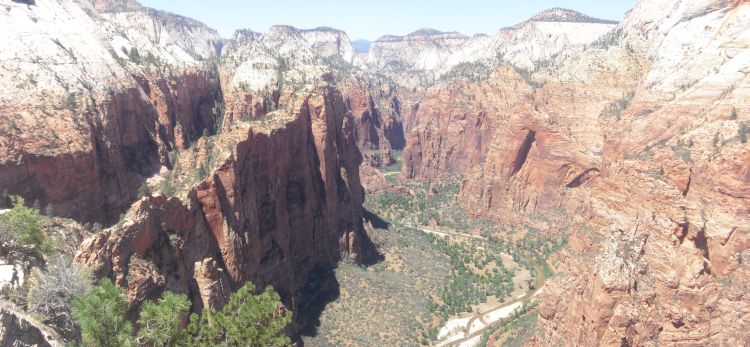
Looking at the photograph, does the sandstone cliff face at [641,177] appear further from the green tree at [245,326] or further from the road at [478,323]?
the green tree at [245,326]

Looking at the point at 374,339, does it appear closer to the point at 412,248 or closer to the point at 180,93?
the point at 412,248

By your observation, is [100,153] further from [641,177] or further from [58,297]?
[641,177]

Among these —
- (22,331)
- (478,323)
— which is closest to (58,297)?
(22,331)

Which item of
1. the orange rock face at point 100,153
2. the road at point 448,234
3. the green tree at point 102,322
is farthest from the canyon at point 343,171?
the road at point 448,234

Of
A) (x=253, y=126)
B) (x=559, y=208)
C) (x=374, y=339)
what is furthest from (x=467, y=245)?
(x=253, y=126)

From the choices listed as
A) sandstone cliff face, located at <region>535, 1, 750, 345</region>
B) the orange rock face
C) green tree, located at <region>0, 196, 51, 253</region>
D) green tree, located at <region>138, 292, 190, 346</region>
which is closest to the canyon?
sandstone cliff face, located at <region>535, 1, 750, 345</region>

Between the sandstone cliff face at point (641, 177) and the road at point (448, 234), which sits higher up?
the sandstone cliff face at point (641, 177)
